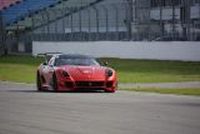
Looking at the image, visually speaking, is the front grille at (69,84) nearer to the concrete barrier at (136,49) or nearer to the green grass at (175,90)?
the green grass at (175,90)

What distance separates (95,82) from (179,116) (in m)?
8.64

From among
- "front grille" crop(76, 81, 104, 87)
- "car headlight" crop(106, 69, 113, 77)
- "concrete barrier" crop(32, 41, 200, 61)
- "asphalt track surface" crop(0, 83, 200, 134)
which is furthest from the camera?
"concrete barrier" crop(32, 41, 200, 61)

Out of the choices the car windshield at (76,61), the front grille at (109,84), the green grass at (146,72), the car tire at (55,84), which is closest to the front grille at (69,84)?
the car tire at (55,84)

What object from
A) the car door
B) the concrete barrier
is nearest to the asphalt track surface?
the car door

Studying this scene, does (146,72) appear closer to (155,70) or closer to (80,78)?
(155,70)

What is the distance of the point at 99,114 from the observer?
14.5 meters

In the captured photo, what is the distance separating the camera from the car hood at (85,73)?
888 inches

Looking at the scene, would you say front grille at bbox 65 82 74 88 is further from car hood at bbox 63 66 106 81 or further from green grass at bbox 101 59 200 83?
green grass at bbox 101 59 200 83

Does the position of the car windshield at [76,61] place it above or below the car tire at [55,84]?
above

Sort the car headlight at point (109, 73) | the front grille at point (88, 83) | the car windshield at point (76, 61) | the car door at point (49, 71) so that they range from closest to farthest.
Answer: the front grille at point (88, 83) → the car headlight at point (109, 73) → the car door at point (49, 71) → the car windshield at point (76, 61)

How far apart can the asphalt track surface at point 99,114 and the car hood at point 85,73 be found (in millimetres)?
2127

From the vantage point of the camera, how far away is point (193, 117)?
13.9 metres

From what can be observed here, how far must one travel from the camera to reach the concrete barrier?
43.6 m

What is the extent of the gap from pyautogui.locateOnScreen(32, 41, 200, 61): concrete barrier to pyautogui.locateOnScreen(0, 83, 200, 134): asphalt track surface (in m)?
23.4
